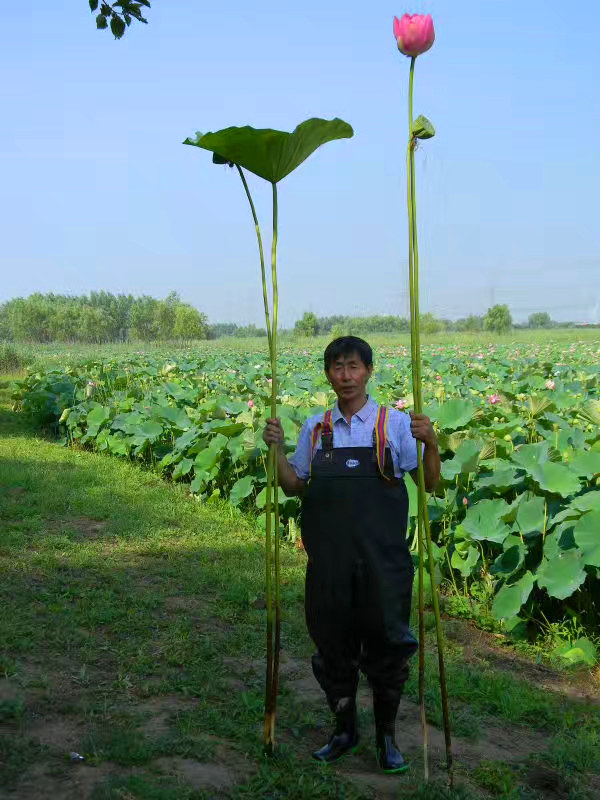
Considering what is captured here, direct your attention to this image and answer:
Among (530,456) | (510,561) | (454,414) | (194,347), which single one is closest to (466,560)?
(510,561)

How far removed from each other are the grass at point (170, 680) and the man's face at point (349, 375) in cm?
117

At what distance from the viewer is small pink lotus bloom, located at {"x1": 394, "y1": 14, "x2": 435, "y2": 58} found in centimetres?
209

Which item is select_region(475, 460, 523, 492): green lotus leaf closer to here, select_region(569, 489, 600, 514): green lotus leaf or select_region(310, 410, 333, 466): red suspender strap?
select_region(569, 489, 600, 514): green lotus leaf

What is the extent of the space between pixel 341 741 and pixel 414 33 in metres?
2.09

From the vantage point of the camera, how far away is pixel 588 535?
3336 millimetres

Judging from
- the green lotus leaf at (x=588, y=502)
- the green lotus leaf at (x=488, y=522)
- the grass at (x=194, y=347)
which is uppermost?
the grass at (x=194, y=347)

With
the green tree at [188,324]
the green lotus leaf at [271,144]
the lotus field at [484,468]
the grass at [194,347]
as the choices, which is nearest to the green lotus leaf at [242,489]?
the lotus field at [484,468]

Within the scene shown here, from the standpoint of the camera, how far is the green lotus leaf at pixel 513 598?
11.9 feet

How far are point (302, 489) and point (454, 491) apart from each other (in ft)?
6.85

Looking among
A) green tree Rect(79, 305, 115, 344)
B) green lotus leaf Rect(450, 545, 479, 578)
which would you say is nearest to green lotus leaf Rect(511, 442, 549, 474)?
green lotus leaf Rect(450, 545, 479, 578)

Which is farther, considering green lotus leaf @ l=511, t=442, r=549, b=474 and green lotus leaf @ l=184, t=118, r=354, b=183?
green lotus leaf @ l=511, t=442, r=549, b=474

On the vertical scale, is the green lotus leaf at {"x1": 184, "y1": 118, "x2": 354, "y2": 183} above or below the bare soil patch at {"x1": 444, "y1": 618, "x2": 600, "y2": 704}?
above

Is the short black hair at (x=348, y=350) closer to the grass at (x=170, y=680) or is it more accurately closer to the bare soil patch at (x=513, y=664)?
the grass at (x=170, y=680)

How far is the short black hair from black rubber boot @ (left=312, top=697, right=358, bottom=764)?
108 centimetres
